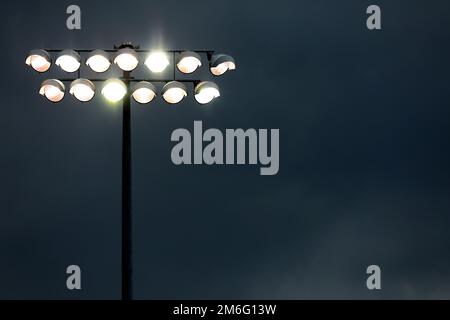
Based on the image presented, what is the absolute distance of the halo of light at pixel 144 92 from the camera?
21.0ft

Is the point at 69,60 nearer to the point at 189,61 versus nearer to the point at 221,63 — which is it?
the point at 189,61

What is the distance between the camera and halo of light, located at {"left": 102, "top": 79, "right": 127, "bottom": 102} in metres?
6.32

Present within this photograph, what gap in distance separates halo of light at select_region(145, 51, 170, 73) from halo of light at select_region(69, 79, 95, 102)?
88 cm

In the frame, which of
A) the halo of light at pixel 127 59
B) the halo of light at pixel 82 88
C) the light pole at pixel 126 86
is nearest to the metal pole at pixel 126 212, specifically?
the light pole at pixel 126 86

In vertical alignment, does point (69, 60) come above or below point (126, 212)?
above

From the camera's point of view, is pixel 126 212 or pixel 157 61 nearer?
pixel 126 212

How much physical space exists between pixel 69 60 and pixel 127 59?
35.7 inches

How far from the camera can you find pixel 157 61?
6598 millimetres

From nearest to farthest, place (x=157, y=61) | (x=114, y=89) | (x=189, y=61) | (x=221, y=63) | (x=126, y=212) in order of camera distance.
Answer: (x=126, y=212) < (x=114, y=89) < (x=157, y=61) < (x=189, y=61) < (x=221, y=63)

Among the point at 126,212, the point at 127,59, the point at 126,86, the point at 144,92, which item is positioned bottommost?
the point at 126,212

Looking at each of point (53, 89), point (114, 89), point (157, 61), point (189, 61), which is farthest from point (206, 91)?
point (53, 89)

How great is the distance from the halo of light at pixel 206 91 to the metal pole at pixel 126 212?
1018 mm

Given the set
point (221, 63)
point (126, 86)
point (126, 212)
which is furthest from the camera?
point (221, 63)

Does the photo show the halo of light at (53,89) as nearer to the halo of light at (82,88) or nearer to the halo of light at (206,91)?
the halo of light at (82,88)
